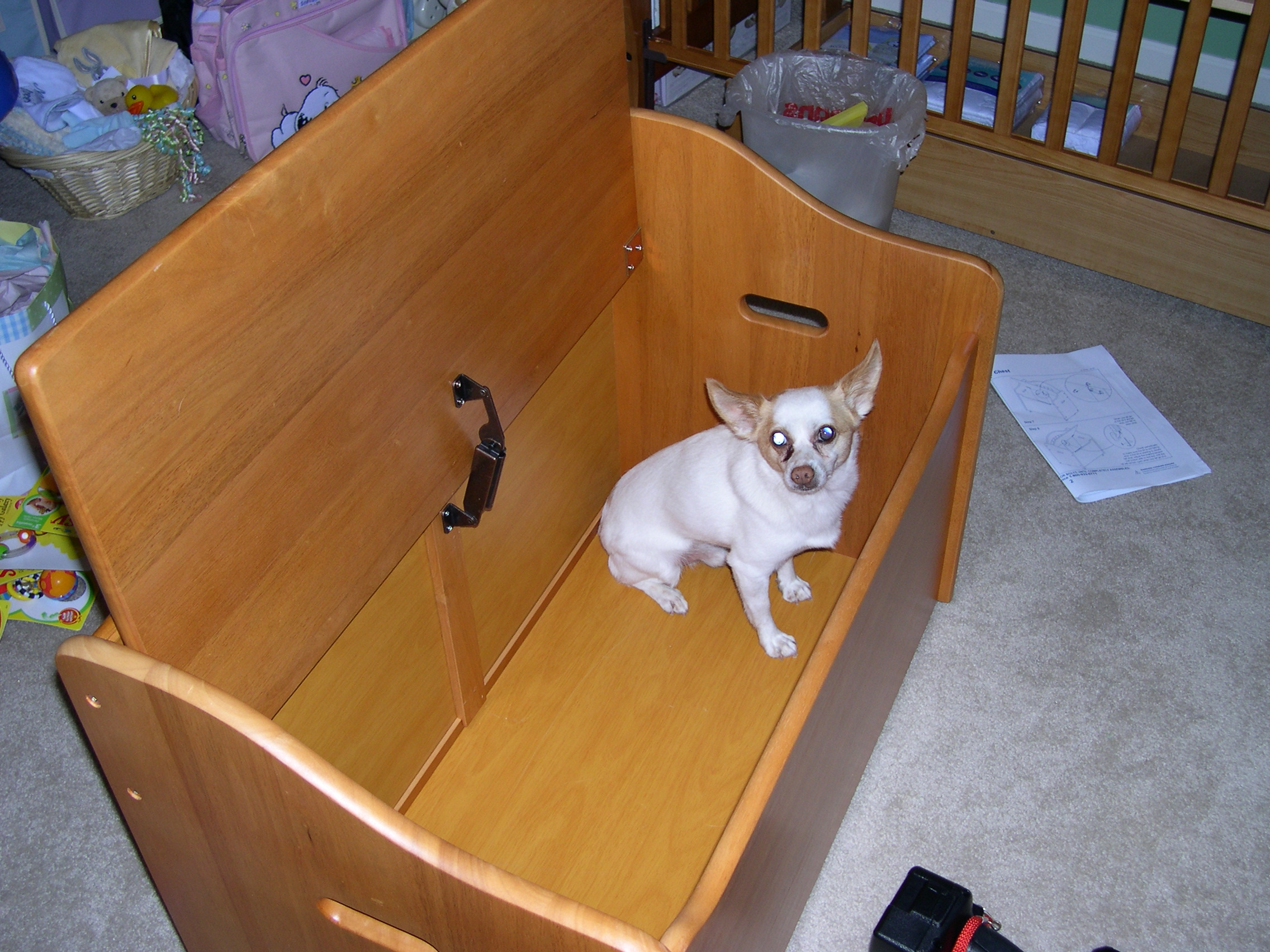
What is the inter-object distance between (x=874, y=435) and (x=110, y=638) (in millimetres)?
1130

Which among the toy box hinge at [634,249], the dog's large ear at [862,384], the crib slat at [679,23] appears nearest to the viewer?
the dog's large ear at [862,384]

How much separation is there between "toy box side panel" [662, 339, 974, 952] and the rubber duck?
2.07 m

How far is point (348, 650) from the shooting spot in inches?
50.6

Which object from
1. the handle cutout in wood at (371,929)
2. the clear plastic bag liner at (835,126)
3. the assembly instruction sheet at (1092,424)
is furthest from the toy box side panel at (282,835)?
the clear plastic bag liner at (835,126)

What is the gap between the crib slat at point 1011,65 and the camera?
2.13 m

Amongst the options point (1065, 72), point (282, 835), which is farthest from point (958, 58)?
point (282, 835)

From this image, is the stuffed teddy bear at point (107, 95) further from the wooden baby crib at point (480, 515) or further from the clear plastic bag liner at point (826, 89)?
the wooden baby crib at point (480, 515)

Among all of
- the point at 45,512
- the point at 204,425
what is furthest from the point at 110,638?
the point at 45,512

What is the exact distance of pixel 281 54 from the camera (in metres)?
2.57

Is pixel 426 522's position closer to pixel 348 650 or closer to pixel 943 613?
pixel 348 650

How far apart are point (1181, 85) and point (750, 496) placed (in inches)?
50.0

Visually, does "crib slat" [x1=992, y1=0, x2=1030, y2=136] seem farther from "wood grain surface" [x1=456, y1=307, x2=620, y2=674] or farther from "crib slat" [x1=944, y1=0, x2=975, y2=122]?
"wood grain surface" [x1=456, y1=307, x2=620, y2=674]

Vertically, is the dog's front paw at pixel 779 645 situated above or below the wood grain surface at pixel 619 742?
above

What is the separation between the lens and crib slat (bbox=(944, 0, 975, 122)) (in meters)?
2.17
